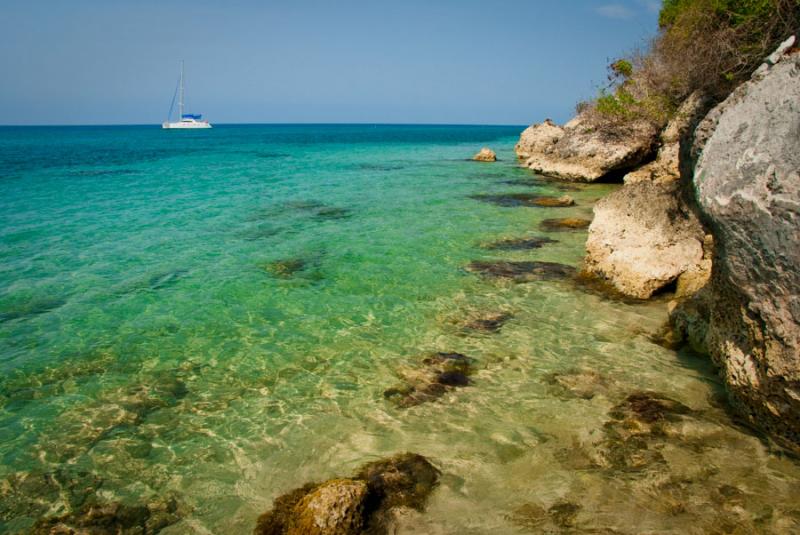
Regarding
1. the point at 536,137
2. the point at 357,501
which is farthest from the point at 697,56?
the point at 536,137

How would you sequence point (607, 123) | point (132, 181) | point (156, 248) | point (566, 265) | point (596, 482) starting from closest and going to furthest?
point (596, 482)
point (566, 265)
point (156, 248)
point (607, 123)
point (132, 181)

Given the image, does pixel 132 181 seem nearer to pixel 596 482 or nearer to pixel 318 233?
pixel 318 233

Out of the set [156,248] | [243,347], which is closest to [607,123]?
[156,248]

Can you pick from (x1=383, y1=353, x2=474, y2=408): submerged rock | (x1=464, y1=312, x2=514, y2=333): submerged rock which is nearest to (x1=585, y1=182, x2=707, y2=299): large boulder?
(x1=464, y1=312, x2=514, y2=333): submerged rock

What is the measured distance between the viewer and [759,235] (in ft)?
13.9

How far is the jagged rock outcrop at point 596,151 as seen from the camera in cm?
2197

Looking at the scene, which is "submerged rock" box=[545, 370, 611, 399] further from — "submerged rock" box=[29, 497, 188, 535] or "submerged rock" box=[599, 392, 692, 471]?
"submerged rock" box=[29, 497, 188, 535]

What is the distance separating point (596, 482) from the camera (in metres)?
4.37

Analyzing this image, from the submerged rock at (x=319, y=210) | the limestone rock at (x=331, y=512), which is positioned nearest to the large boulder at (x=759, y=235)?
the limestone rock at (x=331, y=512)

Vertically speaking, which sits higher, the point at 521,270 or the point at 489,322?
the point at 521,270

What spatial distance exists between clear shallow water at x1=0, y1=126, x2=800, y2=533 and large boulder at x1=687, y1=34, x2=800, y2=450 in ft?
2.08

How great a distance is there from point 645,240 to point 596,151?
1581 cm

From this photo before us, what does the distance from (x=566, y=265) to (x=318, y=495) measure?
25.7ft

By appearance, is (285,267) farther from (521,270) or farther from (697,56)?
(697,56)
